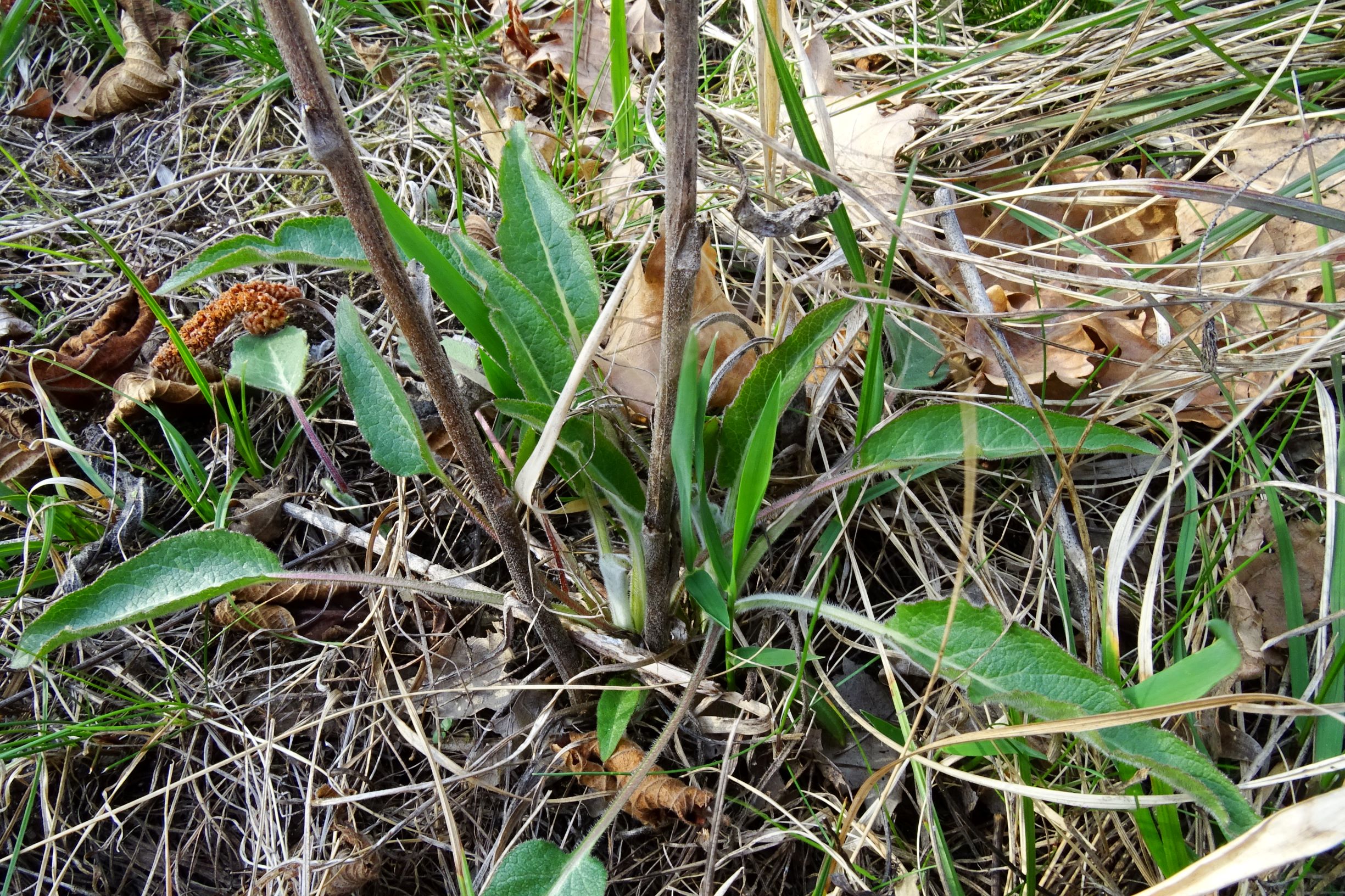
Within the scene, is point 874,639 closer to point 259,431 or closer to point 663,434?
point 663,434

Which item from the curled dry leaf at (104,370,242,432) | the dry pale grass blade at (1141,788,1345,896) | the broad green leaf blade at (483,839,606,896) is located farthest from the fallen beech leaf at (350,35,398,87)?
the dry pale grass blade at (1141,788,1345,896)

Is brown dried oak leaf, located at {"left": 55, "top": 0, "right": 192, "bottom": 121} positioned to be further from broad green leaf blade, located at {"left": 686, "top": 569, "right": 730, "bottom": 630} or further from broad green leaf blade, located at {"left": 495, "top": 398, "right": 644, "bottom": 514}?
broad green leaf blade, located at {"left": 686, "top": 569, "right": 730, "bottom": 630}

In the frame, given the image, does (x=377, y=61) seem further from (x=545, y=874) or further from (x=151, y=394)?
(x=545, y=874)

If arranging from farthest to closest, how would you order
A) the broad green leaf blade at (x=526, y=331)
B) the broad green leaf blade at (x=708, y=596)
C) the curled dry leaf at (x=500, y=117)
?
1. the curled dry leaf at (x=500, y=117)
2. the broad green leaf blade at (x=526, y=331)
3. the broad green leaf blade at (x=708, y=596)

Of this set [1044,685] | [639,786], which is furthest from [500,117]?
[1044,685]

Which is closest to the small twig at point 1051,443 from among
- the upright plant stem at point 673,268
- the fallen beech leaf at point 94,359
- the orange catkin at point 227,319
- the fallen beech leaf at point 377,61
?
the upright plant stem at point 673,268

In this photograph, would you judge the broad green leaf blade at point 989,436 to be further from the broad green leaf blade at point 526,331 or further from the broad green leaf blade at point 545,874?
the broad green leaf blade at point 545,874

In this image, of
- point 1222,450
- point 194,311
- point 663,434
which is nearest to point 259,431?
point 194,311
